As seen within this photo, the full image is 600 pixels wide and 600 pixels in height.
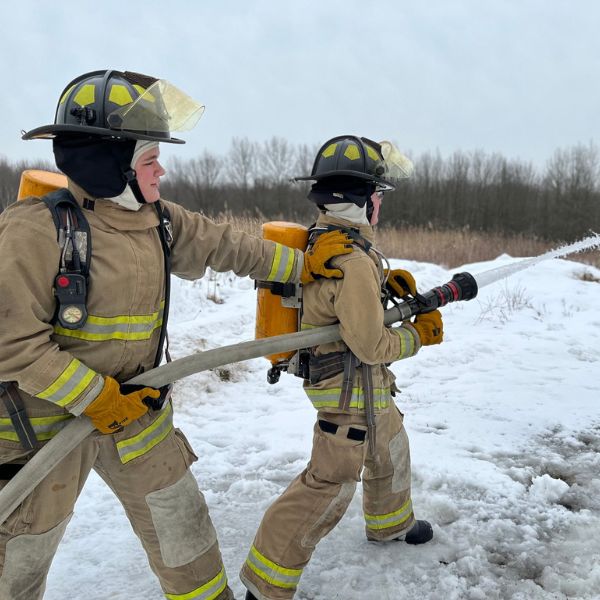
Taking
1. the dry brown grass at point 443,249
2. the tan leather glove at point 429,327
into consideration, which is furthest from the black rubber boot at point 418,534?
the dry brown grass at point 443,249

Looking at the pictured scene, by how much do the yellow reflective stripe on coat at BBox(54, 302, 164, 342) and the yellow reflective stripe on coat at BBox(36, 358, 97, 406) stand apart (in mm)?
121

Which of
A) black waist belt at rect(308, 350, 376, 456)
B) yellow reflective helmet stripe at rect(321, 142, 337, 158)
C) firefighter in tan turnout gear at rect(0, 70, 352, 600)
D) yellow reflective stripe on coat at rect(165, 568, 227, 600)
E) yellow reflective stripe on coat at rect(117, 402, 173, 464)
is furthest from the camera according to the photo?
yellow reflective helmet stripe at rect(321, 142, 337, 158)

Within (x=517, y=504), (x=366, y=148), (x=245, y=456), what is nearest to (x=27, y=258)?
(x=366, y=148)

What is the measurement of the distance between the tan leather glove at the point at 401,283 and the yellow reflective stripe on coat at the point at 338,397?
20.9 inches

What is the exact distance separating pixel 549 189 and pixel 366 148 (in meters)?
34.3

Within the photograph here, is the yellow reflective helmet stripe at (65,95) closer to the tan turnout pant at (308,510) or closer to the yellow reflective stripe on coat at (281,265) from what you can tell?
the yellow reflective stripe on coat at (281,265)

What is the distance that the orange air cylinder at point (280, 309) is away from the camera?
108 inches

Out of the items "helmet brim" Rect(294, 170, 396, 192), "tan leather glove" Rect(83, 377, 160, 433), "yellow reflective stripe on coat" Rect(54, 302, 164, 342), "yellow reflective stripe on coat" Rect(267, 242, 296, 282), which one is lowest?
"tan leather glove" Rect(83, 377, 160, 433)

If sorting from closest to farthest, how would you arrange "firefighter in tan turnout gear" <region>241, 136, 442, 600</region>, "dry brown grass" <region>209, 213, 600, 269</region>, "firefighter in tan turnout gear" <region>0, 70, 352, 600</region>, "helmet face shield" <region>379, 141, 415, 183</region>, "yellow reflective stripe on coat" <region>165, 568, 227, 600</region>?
"firefighter in tan turnout gear" <region>0, 70, 352, 600</region>, "yellow reflective stripe on coat" <region>165, 568, 227, 600</region>, "firefighter in tan turnout gear" <region>241, 136, 442, 600</region>, "helmet face shield" <region>379, 141, 415, 183</region>, "dry brown grass" <region>209, 213, 600, 269</region>

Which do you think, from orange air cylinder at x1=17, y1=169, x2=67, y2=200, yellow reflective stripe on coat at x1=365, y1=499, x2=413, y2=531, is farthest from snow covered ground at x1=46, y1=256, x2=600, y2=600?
orange air cylinder at x1=17, y1=169, x2=67, y2=200

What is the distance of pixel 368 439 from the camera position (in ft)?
8.44

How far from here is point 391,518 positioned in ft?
9.36

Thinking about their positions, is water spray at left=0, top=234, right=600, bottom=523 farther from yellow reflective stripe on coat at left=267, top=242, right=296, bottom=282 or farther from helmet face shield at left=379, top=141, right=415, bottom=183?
helmet face shield at left=379, top=141, right=415, bottom=183

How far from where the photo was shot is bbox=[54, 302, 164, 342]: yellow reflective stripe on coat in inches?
75.4
